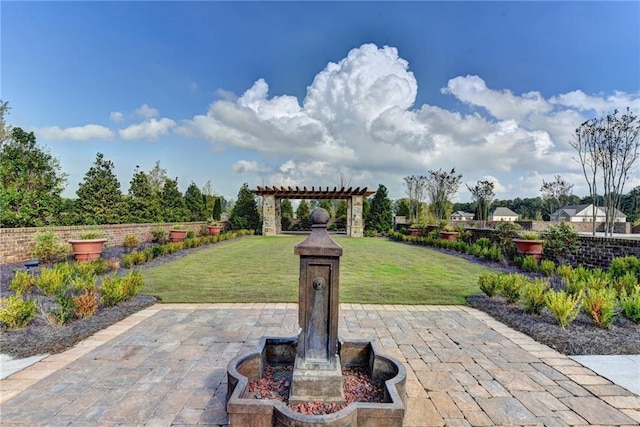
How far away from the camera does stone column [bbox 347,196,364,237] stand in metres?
20.0

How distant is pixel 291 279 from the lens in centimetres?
735

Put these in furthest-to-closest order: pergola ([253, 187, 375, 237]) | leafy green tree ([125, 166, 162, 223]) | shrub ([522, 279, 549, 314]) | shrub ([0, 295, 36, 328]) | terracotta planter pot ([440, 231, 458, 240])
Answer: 1. pergola ([253, 187, 375, 237])
2. leafy green tree ([125, 166, 162, 223])
3. terracotta planter pot ([440, 231, 458, 240])
4. shrub ([522, 279, 549, 314])
5. shrub ([0, 295, 36, 328])

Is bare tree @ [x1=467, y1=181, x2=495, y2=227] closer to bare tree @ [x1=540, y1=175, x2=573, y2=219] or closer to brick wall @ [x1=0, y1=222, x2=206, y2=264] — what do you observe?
bare tree @ [x1=540, y1=175, x2=573, y2=219]

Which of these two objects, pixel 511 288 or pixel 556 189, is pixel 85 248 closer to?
pixel 511 288

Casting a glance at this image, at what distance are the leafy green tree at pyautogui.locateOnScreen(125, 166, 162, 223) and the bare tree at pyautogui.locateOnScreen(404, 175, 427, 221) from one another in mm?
18434

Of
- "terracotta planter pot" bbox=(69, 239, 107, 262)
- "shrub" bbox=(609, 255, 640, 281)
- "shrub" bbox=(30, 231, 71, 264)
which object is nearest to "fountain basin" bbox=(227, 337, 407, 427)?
"shrub" bbox=(609, 255, 640, 281)

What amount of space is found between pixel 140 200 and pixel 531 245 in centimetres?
1586

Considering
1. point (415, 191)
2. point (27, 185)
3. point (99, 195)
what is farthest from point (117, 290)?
point (415, 191)

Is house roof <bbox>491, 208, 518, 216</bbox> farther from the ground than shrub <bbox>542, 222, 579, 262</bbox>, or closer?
farther from the ground

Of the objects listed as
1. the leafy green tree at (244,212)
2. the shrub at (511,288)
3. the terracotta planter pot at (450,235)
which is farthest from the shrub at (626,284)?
the leafy green tree at (244,212)

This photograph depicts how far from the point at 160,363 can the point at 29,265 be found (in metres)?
5.78

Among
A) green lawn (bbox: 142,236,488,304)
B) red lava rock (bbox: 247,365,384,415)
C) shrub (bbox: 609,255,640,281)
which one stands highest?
shrub (bbox: 609,255,640,281)

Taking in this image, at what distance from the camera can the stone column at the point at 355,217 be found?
20016 millimetres

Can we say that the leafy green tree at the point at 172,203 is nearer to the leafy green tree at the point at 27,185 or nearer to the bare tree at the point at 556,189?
the leafy green tree at the point at 27,185
